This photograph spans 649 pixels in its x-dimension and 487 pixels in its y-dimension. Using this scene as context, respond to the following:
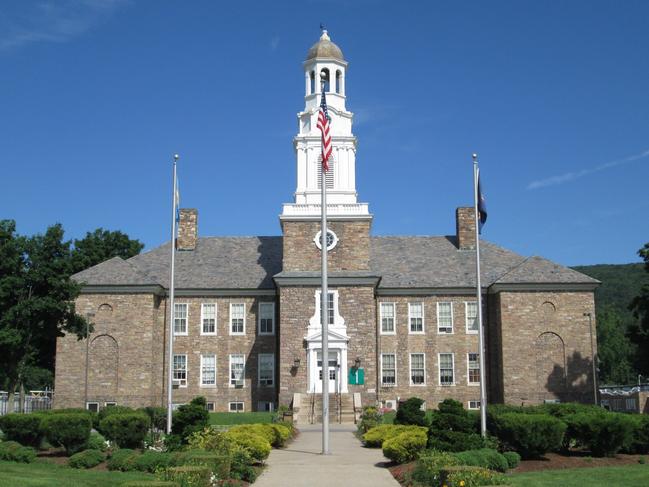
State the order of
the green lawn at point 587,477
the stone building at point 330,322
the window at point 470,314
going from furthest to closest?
the window at point 470,314 → the stone building at point 330,322 → the green lawn at point 587,477

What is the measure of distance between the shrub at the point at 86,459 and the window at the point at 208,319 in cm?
2592

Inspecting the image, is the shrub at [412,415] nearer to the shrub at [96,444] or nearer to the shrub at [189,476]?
the shrub at [96,444]

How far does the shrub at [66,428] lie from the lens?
23.8 metres

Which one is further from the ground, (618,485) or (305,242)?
(305,242)

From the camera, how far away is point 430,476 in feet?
60.3

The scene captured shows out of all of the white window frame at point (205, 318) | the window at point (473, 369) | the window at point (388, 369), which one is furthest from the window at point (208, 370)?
the window at point (473, 369)

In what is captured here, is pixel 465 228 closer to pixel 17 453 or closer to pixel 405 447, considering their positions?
pixel 405 447

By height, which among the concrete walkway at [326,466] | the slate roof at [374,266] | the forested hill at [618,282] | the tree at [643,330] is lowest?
the concrete walkway at [326,466]

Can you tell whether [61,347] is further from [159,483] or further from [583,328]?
[159,483]

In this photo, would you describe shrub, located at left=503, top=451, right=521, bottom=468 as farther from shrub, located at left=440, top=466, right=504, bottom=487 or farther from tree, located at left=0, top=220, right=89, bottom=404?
tree, located at left=0, top=220, right=89, bottom=404

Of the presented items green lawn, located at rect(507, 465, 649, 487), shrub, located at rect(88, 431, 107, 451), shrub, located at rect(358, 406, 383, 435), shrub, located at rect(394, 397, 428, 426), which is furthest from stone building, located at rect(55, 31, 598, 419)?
green lawn, located at rect(507, 465, 649, 487)

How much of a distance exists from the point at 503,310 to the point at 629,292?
10434 centimetres

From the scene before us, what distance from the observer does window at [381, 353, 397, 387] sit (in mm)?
48188

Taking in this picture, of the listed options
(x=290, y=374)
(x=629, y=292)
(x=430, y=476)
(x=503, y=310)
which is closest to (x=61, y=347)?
(x=290, y=374)
